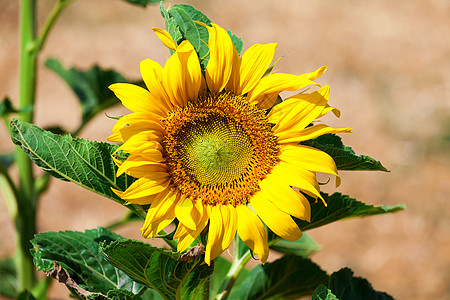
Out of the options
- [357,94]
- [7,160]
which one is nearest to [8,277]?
[7,160]

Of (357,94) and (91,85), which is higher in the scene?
(357,94)

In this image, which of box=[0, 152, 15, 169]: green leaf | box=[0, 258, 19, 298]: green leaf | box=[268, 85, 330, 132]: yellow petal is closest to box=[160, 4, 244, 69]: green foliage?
box=[268, 85, 330, 132]: yellow petal

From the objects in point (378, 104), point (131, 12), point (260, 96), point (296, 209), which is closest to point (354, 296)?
point (296, 209)

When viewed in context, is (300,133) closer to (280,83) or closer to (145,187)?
(280,83)


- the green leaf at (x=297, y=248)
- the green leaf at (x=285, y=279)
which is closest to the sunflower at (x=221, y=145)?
the green leaf at (x=285, y=279)

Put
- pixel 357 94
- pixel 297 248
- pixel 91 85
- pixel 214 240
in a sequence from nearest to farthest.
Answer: pixel 214 240 → pixel 297 248 → pixel 91 85 → pixel 357 94

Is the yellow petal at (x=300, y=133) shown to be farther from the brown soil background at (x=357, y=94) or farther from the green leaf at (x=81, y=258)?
the brown soil background at (x=357, y=94)

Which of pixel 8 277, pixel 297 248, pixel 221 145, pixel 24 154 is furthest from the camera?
pixel 8 277
